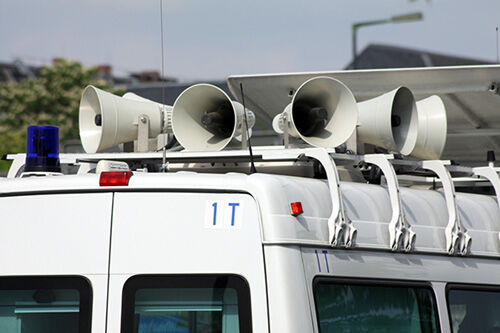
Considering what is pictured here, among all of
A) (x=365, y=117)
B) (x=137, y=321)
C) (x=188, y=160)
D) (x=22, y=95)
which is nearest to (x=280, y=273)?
(x=137, y=321)

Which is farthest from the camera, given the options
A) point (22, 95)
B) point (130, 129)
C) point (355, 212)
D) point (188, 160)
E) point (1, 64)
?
point (1, 64)

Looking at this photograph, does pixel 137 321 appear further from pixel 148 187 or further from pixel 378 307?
pixel 378 307

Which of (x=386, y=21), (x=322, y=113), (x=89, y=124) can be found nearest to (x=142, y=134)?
(x=89, y=124)

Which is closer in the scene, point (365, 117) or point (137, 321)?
point (137, 321)

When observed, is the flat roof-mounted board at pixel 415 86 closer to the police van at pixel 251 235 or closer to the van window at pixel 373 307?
the police van at pixel 251 235

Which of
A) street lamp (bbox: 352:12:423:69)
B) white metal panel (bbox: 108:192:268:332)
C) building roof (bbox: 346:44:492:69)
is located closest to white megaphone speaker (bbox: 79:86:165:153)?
white metal panel (bbox: 108:192:268:332)

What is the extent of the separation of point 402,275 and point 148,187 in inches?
50.3

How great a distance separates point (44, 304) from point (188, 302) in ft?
2.04

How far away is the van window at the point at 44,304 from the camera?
4.02 meters

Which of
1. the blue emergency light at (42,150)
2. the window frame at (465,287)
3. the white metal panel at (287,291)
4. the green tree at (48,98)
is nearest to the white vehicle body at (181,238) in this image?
the white metal panel at (287,291)

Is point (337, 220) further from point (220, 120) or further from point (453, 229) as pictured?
point (220, 120)

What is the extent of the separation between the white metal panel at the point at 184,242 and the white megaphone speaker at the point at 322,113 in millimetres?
1311

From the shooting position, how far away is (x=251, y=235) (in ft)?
13.3

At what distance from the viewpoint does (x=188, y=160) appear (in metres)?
5.16
